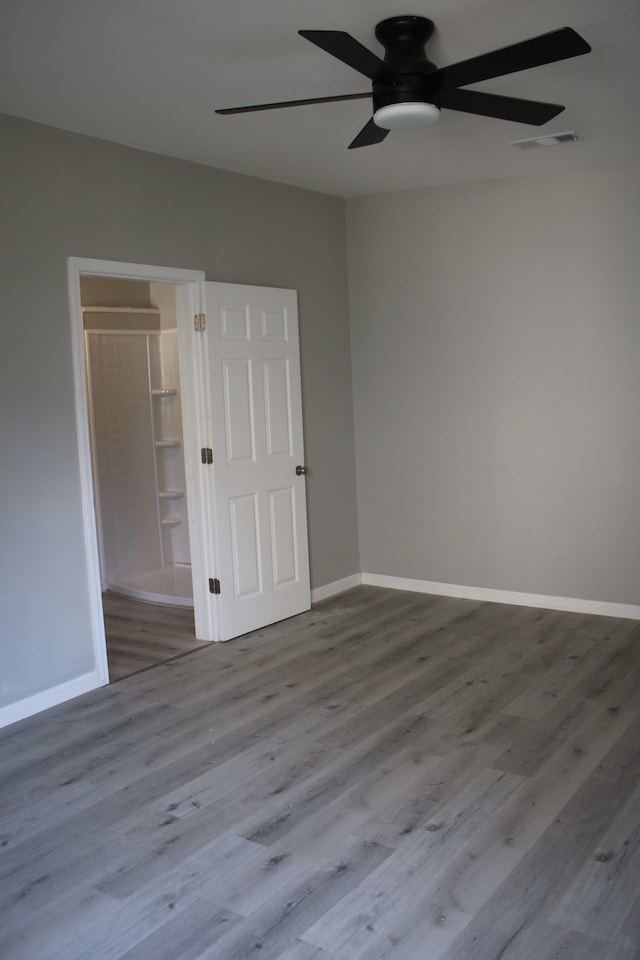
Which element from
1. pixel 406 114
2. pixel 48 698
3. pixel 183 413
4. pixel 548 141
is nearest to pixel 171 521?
pixel 183 413

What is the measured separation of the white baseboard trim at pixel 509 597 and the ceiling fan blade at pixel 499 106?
2.98m

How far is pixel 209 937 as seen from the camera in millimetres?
2217

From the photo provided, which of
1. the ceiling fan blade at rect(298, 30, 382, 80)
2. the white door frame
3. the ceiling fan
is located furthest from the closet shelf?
the ceiling fan blade at rect(298, 30, 382, 80)

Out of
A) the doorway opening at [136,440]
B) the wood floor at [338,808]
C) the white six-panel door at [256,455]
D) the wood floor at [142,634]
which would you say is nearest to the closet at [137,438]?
the doorway opening at [136,440]

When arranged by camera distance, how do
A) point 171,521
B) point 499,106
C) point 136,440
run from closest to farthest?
point 499,106 → point 136,440 → point 171,521

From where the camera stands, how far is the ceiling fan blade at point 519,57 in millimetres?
2332

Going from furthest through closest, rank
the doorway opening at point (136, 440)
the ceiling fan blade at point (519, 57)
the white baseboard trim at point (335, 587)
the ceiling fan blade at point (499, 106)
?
the doorway opening at point (136, 440)
the white baseboard trim at point (335, 587)
the ceiling fan blade at point (499, 106)
the ceiling fan blade at point (519, 57)

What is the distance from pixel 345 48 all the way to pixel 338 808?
2513 millimetres

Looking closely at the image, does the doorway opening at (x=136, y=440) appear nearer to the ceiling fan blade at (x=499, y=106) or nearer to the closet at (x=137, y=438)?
the closet at (x=137, y=438)

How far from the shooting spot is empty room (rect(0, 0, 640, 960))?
2.51 meters

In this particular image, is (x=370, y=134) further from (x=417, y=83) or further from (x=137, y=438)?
(x=137, y=438)

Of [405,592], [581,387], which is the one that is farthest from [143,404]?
[581,387]

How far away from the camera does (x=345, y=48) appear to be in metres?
2.46

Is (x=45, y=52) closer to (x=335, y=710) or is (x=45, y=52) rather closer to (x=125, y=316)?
(x=335, y=710)
